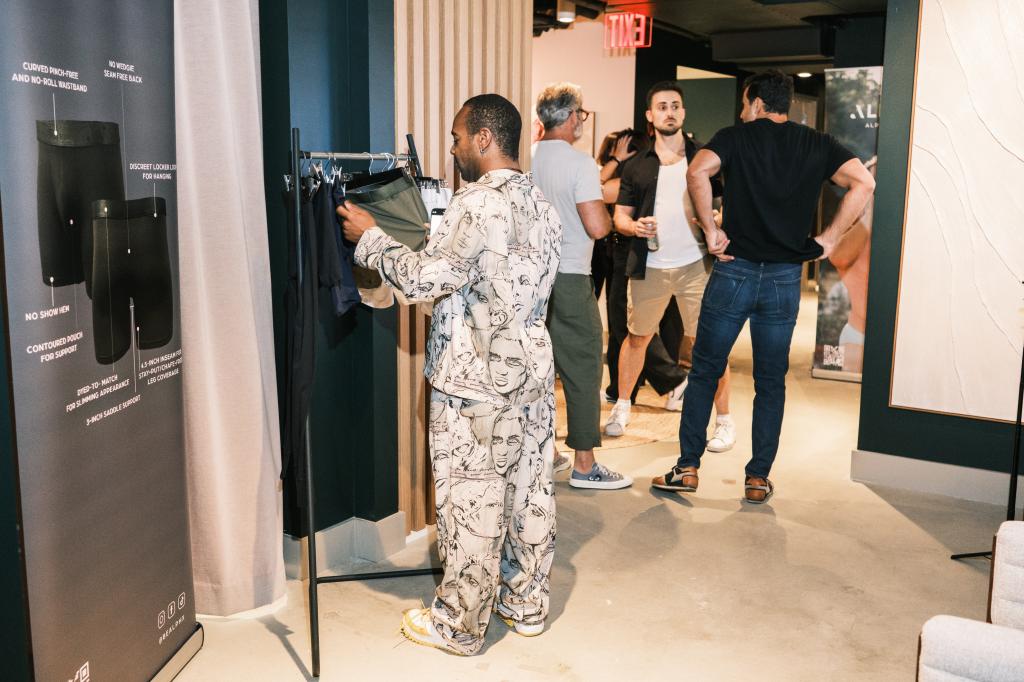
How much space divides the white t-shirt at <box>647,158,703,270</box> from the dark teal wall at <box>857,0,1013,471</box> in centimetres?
98

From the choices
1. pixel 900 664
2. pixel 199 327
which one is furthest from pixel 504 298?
pixel 900 664

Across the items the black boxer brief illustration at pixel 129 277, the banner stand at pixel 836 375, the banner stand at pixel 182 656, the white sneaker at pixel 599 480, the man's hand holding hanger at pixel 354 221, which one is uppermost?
the man's hand holding hanger at pixel 354 221

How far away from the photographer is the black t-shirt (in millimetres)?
4035

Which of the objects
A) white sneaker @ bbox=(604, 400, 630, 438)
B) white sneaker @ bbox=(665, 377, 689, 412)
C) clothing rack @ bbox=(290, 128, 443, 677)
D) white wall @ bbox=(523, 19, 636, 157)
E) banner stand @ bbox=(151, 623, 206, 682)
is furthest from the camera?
white wall @ bbox=(523, 19, 636, 157)

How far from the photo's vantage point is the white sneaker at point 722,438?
198 inches

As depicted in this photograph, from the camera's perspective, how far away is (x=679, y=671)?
2799 millimetres

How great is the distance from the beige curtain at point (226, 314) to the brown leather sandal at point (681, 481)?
188 cm

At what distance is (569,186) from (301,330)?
1707 millimetres

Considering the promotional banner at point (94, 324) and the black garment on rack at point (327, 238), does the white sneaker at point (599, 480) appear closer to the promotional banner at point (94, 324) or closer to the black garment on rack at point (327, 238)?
the black garment on rack at point (327, 238)

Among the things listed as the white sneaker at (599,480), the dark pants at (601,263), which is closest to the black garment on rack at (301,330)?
the white sneaker at (599,480)

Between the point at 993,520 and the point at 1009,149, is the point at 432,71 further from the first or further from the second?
the point at 993,520

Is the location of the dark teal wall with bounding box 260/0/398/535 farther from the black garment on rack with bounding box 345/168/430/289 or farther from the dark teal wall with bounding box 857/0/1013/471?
the dark teal wall with bounding box 857/0/1013/471

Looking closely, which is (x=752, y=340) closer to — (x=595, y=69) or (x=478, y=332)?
(x=478, y=332)

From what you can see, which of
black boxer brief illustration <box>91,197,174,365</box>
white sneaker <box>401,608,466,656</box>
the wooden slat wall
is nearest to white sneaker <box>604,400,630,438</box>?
the wooden slat wall
